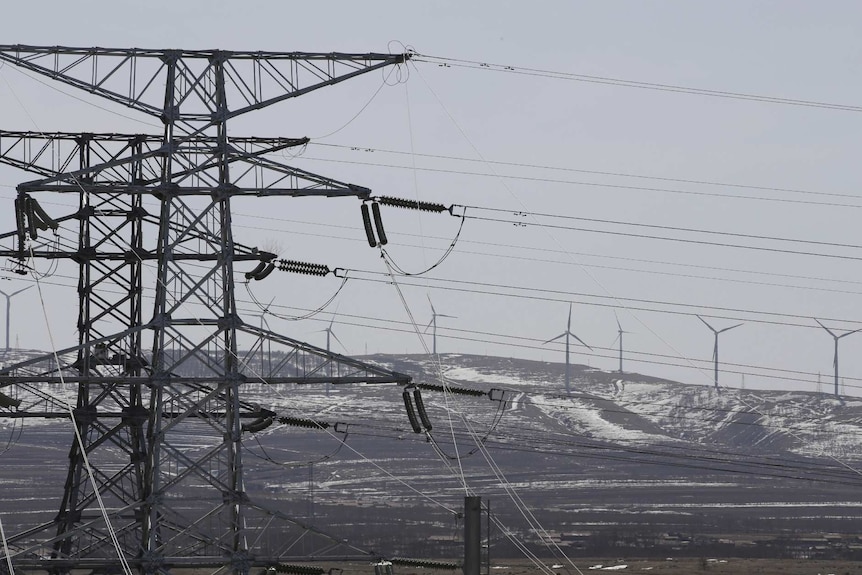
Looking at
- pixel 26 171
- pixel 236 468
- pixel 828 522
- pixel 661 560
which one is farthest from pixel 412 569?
pixel 828 522

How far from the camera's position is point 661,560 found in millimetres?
117562

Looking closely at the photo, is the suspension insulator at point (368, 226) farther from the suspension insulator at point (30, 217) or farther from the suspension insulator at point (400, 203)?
the suspension insulator at point (30, 217)

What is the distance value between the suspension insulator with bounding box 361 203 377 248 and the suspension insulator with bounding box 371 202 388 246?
202 millimetres

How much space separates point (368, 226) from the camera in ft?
138

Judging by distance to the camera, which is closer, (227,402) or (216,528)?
(227,402)

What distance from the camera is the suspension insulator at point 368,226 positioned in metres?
41.5

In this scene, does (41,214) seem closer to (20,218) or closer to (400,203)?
(20,218)

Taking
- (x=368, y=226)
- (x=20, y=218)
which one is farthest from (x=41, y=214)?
(x=368, y=226)

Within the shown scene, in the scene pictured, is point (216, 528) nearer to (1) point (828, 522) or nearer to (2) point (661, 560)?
(2) point (661, 560)

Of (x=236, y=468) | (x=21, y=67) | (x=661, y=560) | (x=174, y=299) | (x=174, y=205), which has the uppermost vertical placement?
(x=21, y=67)

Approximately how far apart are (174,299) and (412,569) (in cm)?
6535

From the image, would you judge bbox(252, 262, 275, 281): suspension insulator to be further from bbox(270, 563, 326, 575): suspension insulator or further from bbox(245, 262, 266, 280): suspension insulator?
bbox(270, 563, 326, 575): suspension insulator

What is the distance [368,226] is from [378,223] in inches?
22.9

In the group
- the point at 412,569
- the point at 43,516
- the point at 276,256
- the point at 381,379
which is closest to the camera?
the point at 381,379
